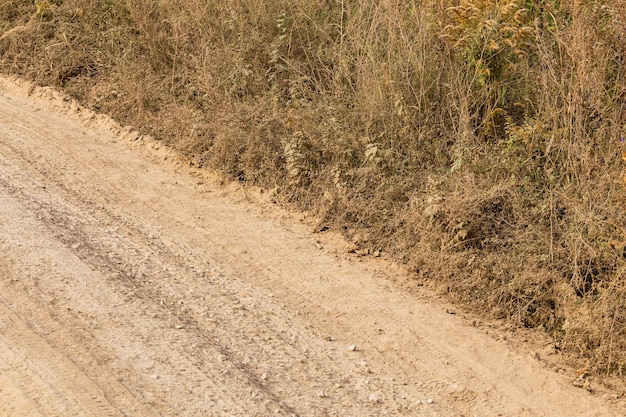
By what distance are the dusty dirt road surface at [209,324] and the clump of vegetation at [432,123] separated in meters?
0.33

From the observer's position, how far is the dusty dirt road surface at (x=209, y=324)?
4664 millimetres

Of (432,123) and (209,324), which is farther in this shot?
(432,123)

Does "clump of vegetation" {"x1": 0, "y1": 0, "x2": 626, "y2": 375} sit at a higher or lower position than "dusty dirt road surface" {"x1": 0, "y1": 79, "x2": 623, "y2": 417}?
higher

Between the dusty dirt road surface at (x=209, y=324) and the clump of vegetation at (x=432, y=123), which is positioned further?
the clump of vegetation at (x=432, y=123)

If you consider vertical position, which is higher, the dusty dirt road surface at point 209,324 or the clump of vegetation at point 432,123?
the clump of vegetation at point 432,123

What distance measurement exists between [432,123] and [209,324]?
239cm

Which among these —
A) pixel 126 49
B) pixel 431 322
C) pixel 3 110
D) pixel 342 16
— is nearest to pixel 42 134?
pixel 3 110

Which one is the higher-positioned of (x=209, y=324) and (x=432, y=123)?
(x=432, y=123)

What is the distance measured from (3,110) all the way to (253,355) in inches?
169

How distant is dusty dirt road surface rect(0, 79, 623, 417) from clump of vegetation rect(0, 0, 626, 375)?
335 millimetres

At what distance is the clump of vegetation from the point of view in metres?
5.61

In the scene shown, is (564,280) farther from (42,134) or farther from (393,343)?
(42,134)

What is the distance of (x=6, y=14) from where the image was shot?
923 centimetres

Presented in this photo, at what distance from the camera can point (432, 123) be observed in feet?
22.0
